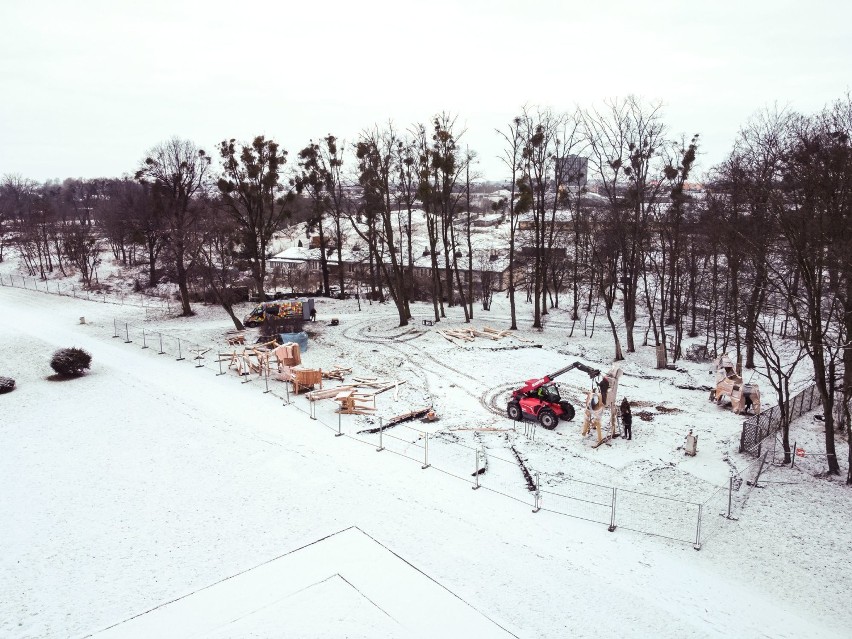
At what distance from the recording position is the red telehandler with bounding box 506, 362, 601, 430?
63.3 feet

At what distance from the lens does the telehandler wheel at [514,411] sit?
65.4ft

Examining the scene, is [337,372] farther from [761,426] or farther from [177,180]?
[177,180]

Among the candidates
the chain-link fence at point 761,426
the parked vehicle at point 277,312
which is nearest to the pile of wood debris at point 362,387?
the parked vehicle at point 277,312

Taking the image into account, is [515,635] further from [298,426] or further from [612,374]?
[298,426]

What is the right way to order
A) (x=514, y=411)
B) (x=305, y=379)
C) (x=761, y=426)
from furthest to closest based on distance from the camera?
(x=305, y=379) < (x=514, y=411) < (x=761, y=426)

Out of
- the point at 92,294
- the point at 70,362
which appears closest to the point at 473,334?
the point at 70,362

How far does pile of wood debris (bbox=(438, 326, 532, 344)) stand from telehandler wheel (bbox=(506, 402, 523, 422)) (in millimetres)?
12365

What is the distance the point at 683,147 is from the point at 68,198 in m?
113

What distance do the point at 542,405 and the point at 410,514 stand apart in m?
7.34

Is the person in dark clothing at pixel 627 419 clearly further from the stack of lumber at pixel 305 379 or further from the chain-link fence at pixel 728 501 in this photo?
the stack of lumber at pixel 305 379

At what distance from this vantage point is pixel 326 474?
53.7ft

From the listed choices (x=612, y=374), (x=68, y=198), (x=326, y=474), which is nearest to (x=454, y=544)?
(x=326, y=474)

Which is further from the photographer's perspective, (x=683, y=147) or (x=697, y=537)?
(x=683, y=147)

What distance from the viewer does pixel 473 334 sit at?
111 ft
